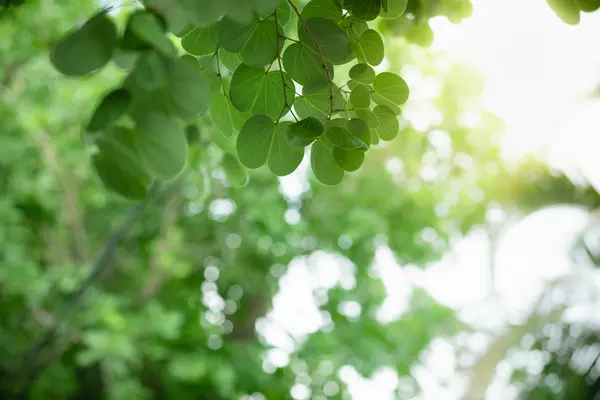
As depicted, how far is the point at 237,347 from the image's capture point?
10.2 feet

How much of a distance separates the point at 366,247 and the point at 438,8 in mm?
2515

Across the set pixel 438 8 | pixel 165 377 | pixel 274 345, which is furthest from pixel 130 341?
pixel 438 8

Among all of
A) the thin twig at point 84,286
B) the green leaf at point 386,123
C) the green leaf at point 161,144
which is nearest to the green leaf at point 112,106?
the green leaf at point 161,144

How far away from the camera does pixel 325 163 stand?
46cm

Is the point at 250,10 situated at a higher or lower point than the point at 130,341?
higher

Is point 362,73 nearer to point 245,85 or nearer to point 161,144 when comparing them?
point 245,85

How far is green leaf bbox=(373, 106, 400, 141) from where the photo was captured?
0.48m

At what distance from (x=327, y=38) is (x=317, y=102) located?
5 centimetres

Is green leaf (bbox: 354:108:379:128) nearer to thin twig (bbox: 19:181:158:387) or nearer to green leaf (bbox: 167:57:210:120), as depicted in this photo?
green leaf (bbox: 167:57:210:120)

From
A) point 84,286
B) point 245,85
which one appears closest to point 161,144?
point 245,85

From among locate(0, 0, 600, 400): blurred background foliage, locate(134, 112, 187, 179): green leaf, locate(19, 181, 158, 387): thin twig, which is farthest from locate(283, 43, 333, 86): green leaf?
locate(0, 0, 600, 400): blurred background foliage

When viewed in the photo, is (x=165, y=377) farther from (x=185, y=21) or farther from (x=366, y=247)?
(x=185, y=21)

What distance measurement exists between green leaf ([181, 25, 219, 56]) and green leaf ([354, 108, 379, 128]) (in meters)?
0.13

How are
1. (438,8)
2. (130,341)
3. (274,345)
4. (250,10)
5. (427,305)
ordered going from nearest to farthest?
(250,10), (438,8), (130,341), (274,345), (427,305)
